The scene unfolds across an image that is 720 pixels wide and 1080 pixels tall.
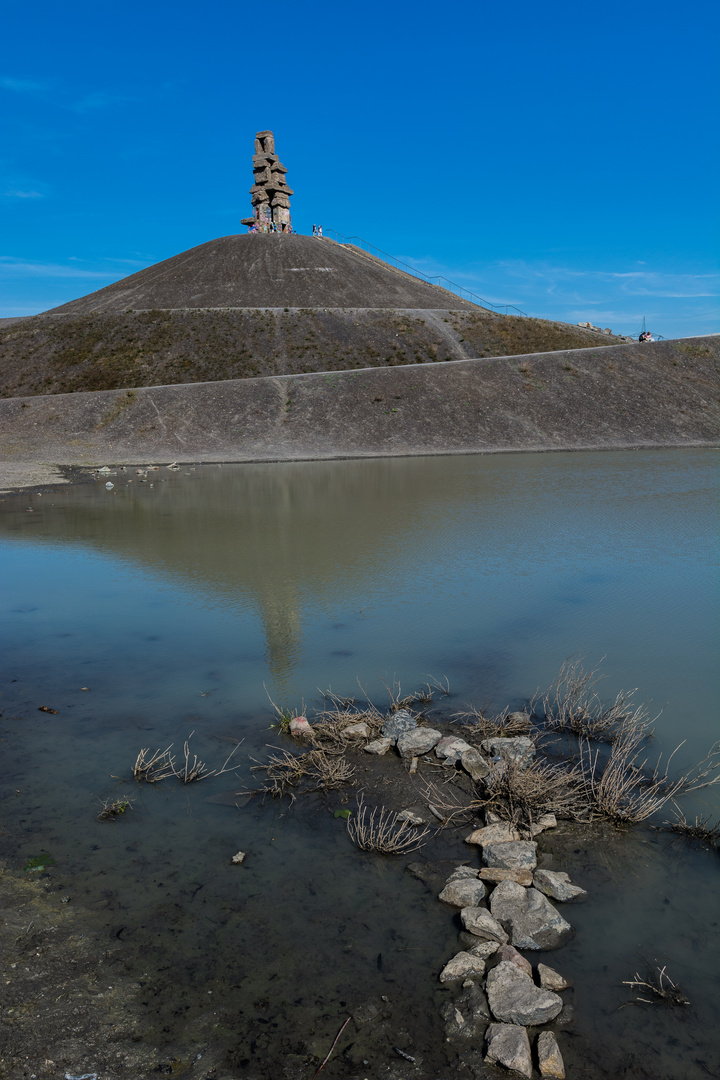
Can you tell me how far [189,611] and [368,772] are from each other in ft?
22.7

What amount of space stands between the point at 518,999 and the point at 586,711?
427 cm

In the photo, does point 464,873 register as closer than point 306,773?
Yes

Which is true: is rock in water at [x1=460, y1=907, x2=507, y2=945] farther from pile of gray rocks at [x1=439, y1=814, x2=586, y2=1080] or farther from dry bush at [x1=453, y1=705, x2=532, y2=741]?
dry bush at [x1=453, y1=705, x2=532, y2=741]

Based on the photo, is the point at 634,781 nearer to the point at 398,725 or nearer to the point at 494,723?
the point at 494,723

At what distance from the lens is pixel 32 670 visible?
1031 cm

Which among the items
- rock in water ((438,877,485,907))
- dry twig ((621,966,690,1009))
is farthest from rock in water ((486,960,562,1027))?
rock in water ((438,877,485,907))

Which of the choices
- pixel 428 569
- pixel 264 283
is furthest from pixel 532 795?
pixel 264 283

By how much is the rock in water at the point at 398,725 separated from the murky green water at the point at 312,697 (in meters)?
0.81

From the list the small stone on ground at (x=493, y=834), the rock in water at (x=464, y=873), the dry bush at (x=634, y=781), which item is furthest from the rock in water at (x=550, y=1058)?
the dry bush at (x=634, y=781)

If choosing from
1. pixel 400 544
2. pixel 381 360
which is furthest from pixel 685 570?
pixel 381 360

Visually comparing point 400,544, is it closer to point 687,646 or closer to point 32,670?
point 687,646

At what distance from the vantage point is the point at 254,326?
264 feet

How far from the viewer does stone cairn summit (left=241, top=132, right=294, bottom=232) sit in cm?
10662

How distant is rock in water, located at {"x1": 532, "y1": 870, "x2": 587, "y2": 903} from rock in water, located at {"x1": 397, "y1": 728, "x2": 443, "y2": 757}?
218 cm
